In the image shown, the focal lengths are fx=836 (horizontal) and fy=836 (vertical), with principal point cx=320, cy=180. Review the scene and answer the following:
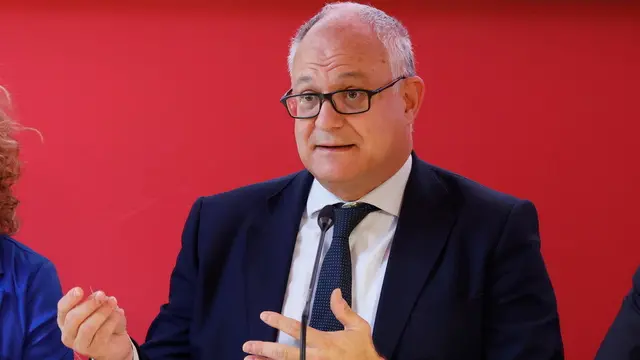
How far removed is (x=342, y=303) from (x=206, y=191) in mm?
1128

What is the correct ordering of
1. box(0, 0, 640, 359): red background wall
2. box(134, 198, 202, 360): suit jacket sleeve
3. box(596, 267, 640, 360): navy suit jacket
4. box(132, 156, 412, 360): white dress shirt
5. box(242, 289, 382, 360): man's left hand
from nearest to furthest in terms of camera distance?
1. box(596, 267, 640, 360): navy suit jacket
2. box(242, 289, 382, 360): man's left hand
3. box(132, 156, 412, 360): white dress shirt
4. box(134, 198, 202, 360): suit jacket sleeve
5. box(0, 0, 640, 359): red background wall

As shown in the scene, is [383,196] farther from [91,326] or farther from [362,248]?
[91,326]

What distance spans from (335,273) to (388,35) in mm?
535

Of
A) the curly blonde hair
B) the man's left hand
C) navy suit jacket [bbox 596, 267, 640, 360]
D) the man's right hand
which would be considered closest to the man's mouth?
the man's left hand

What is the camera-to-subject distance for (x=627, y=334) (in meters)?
1.34

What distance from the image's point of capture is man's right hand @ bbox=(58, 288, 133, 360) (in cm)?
158

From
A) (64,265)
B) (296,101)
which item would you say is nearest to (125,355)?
(296,101)

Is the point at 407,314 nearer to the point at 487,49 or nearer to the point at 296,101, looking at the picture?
the point at 296,101

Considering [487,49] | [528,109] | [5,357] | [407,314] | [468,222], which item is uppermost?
[487,49]

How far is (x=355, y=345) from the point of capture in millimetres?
1494

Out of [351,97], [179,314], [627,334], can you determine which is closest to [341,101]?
[351,97]

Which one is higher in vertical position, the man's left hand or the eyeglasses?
the eyeglasses

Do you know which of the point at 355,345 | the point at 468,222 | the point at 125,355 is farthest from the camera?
the point at 468,222

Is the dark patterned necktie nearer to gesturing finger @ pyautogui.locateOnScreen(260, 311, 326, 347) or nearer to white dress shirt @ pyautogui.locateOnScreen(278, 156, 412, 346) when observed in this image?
white dress shirt @ pyautogui.locateOnScreen(278, 156, 412, 346)
